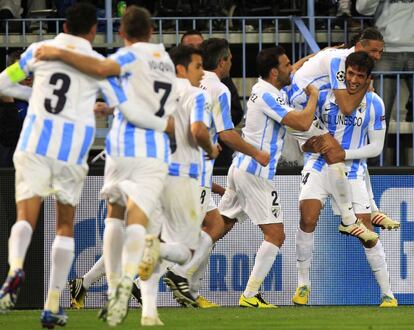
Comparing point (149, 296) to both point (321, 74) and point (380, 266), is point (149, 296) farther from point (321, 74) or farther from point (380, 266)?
point (321, 74)

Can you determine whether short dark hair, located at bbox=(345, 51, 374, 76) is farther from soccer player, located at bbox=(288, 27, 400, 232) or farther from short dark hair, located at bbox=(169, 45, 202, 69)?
short dark hair, located at bbox=(169, 45, 202, 69)

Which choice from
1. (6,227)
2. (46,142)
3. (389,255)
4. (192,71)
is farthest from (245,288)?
(46,142)

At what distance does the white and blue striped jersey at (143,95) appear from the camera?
1065cm

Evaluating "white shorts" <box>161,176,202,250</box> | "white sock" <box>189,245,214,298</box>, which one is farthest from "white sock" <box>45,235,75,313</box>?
"white sock" <box>189,245,214,298</box>

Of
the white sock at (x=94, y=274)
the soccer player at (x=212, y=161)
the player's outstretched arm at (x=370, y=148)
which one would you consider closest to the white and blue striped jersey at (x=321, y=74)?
the player's outstretched arm at (x=370, y=148)

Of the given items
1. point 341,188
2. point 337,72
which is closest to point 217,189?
point 341,188

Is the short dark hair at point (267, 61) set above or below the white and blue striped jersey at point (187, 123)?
above

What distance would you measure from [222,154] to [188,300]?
2613 millimetres

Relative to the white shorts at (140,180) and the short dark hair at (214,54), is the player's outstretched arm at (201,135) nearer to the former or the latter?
the white shorts at (140,180)

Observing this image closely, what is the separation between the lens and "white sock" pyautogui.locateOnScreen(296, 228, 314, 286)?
1405 cm

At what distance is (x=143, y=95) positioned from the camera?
10.7m

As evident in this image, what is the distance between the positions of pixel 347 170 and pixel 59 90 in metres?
4.10

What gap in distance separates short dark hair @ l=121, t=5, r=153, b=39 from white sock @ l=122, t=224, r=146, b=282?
135cm

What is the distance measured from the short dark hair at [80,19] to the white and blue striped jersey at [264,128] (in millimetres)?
3076
